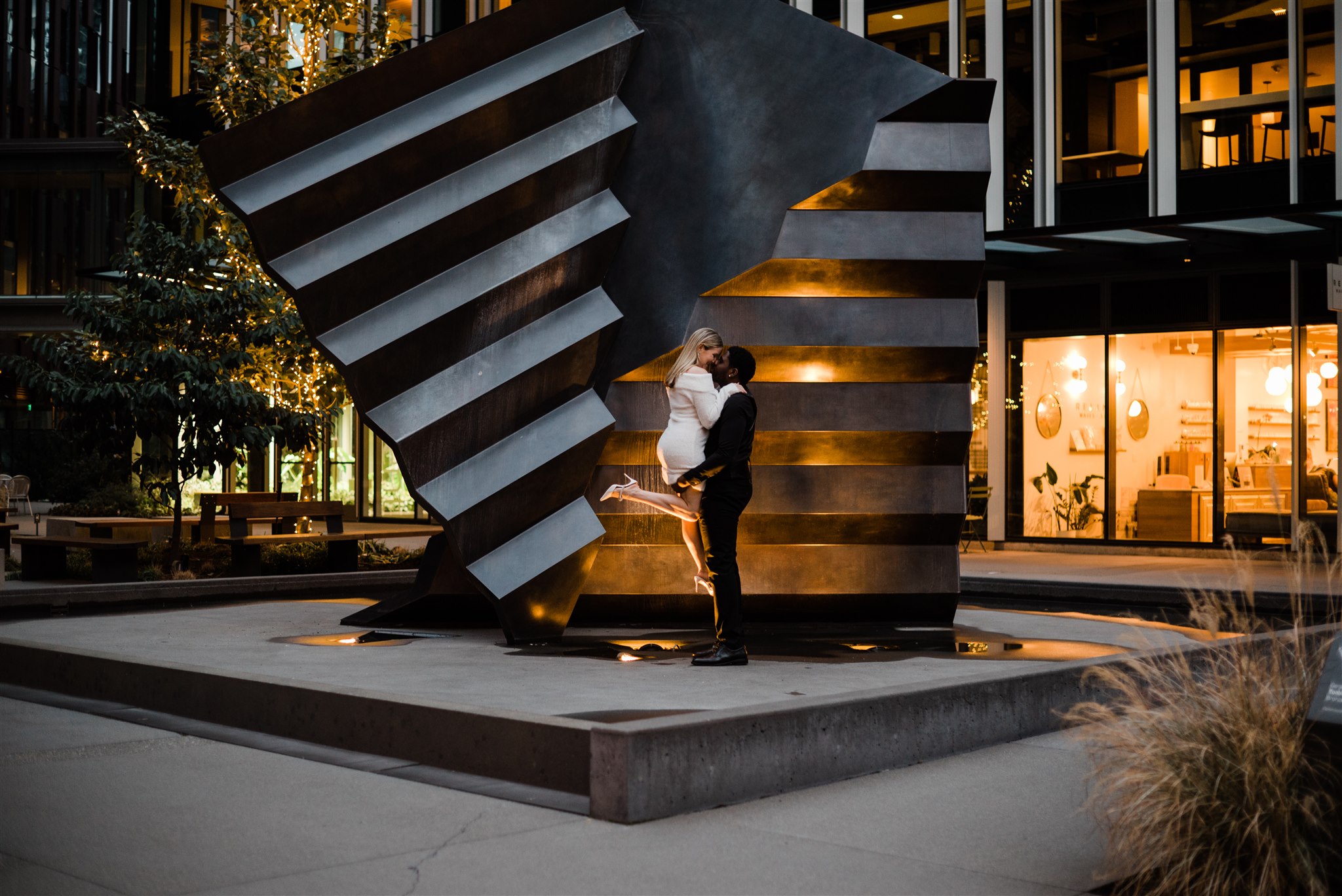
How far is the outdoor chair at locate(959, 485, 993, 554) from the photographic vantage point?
22.6 meters

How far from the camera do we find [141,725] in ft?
24.3

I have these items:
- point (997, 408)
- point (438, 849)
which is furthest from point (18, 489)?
point (438, 849)

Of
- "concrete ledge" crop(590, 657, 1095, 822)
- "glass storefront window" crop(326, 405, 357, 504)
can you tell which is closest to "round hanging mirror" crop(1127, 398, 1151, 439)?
"concrete ledge" crop(590, 657, 1095, 822)

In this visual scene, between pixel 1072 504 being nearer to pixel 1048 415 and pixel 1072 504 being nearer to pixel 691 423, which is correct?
pixel 1048 415

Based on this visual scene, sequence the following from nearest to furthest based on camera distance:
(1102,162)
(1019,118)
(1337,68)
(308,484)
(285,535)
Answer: (285,535)
(308,484)
(1337,68)
(1102,162)
(1019,118)

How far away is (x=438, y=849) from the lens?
16.3 ft

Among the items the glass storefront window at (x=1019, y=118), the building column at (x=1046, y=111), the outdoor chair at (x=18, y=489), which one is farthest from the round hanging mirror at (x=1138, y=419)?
the outdoor chair at (x=18, y=489)

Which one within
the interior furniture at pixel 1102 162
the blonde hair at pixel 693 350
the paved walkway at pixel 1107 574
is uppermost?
the interior furniture at pixel 1102 162

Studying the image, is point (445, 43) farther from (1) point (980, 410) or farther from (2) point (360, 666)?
(1) point (980, 410)

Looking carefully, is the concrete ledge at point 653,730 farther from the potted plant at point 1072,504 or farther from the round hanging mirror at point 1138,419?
the potted plant at point 1072,504

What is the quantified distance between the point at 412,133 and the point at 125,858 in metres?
5.59

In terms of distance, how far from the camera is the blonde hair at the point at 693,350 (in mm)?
8562

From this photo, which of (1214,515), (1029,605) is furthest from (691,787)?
(1214,515)

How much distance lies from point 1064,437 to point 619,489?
49.2 feet
